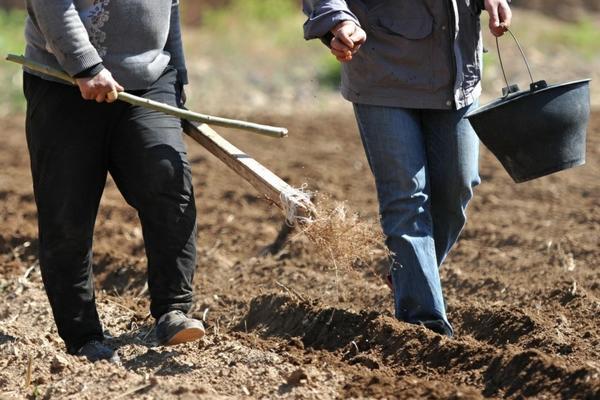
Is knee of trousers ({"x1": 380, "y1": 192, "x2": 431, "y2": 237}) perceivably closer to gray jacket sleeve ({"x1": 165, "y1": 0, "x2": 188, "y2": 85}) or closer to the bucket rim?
the bucket rim

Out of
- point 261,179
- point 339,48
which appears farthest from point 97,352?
point 339,48

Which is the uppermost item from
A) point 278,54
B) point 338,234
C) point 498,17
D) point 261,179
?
point 498,17

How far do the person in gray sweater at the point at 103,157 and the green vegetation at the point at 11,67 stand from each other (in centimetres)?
698

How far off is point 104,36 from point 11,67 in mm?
8606

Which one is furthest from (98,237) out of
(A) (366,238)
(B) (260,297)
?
(A) (366,238)

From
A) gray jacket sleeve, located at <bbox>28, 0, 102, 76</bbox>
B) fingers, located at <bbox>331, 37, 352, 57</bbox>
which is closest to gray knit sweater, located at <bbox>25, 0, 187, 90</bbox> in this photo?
gray jacket sleeve, located at <bbox>28, 0, 102, 76</bbox>

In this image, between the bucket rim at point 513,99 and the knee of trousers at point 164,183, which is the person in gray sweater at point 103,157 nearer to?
the knee of trousers at point 164,183

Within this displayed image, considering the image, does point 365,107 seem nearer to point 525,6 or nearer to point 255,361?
point 255,361

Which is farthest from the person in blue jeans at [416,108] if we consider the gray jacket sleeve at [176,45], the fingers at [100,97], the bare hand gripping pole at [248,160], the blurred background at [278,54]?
the blurred background at [278,54]

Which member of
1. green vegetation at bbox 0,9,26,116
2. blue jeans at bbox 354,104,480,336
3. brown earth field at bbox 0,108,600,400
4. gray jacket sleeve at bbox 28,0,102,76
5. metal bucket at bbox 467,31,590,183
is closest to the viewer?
brown earth field at bbox 0,108,600,400

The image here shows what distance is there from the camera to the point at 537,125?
423 centimetres

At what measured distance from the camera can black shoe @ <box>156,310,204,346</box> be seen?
4336 millimetres

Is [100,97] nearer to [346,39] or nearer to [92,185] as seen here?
[92,185]

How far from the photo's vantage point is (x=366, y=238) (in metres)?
4.36
